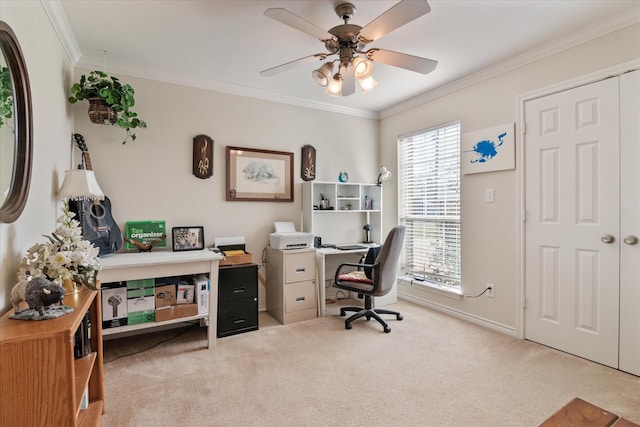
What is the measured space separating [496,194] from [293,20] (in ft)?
7.62

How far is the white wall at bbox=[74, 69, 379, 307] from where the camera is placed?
2.83 m

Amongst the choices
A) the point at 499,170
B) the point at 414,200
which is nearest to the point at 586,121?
the point at 499,170

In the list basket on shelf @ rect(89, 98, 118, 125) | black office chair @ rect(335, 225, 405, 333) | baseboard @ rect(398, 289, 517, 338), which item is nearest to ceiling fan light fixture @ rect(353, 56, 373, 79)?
black office chair @ rect(335, 225, 405, 333)

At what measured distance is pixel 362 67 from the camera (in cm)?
202

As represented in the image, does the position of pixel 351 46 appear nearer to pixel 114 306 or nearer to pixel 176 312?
pixel 176 312

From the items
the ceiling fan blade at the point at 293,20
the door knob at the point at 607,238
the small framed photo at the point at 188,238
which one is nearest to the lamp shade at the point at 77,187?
the small framed photo at the point at 188,238

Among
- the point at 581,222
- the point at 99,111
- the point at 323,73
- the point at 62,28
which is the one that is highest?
the point at 62,28

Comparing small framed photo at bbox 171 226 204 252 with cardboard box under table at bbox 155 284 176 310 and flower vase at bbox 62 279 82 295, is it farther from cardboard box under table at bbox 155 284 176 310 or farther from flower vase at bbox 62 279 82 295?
flower vase at bbox 62 279 82 295

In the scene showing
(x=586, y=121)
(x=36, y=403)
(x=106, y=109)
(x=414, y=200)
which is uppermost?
(x=106, y=109)

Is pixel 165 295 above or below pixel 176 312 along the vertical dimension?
above

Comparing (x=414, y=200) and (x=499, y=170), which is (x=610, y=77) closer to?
(x=499, y=170)

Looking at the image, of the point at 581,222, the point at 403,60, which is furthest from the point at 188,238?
the point at 581,222

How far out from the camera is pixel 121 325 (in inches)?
94.3

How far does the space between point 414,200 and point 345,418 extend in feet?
8.93
